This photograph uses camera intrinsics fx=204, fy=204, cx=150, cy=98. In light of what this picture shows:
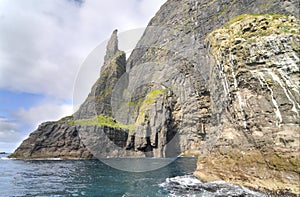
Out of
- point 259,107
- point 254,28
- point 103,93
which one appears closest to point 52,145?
point 103,93

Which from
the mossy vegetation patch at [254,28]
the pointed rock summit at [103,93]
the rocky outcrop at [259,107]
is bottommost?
the rocky outcrop at [259,107]

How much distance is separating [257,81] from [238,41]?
18.2ft

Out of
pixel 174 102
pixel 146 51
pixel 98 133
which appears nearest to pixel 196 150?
pixel 174 102

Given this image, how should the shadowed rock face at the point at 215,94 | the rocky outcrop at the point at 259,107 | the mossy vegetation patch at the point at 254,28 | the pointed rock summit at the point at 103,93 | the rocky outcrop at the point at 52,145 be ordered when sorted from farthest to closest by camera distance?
the pointed rock summit at the point at 103,93, the rocky outcrop at the point at 52,145, the mossy vegetation patch at the point at 254,28, the shadowed rock face at the point at 215,94, the rocky outcrop at the point at 259,107

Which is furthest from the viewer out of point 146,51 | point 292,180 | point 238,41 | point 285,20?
point 146,51

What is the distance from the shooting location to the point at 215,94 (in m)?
29.4

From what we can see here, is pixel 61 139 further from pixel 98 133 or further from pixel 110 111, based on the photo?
pixel 110 111

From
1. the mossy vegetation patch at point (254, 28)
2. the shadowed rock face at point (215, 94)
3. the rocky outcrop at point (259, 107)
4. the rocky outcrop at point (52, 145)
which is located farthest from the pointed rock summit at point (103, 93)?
the rocky outcrop at point (259, 107)

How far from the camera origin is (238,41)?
75.4 feet

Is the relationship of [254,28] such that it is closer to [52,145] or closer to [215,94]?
[215,94]

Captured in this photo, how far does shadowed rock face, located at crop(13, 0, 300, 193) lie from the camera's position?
18047mm

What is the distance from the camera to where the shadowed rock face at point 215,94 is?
59.2 feet

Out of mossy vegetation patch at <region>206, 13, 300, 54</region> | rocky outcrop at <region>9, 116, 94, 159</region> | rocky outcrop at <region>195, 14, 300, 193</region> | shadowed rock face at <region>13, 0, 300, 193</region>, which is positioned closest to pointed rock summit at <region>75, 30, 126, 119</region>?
shadowed rock face at <region>13, 0, 300, 193</region>

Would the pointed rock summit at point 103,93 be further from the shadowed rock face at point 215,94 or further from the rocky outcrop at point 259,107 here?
the rocky outcrop at point 259,107
